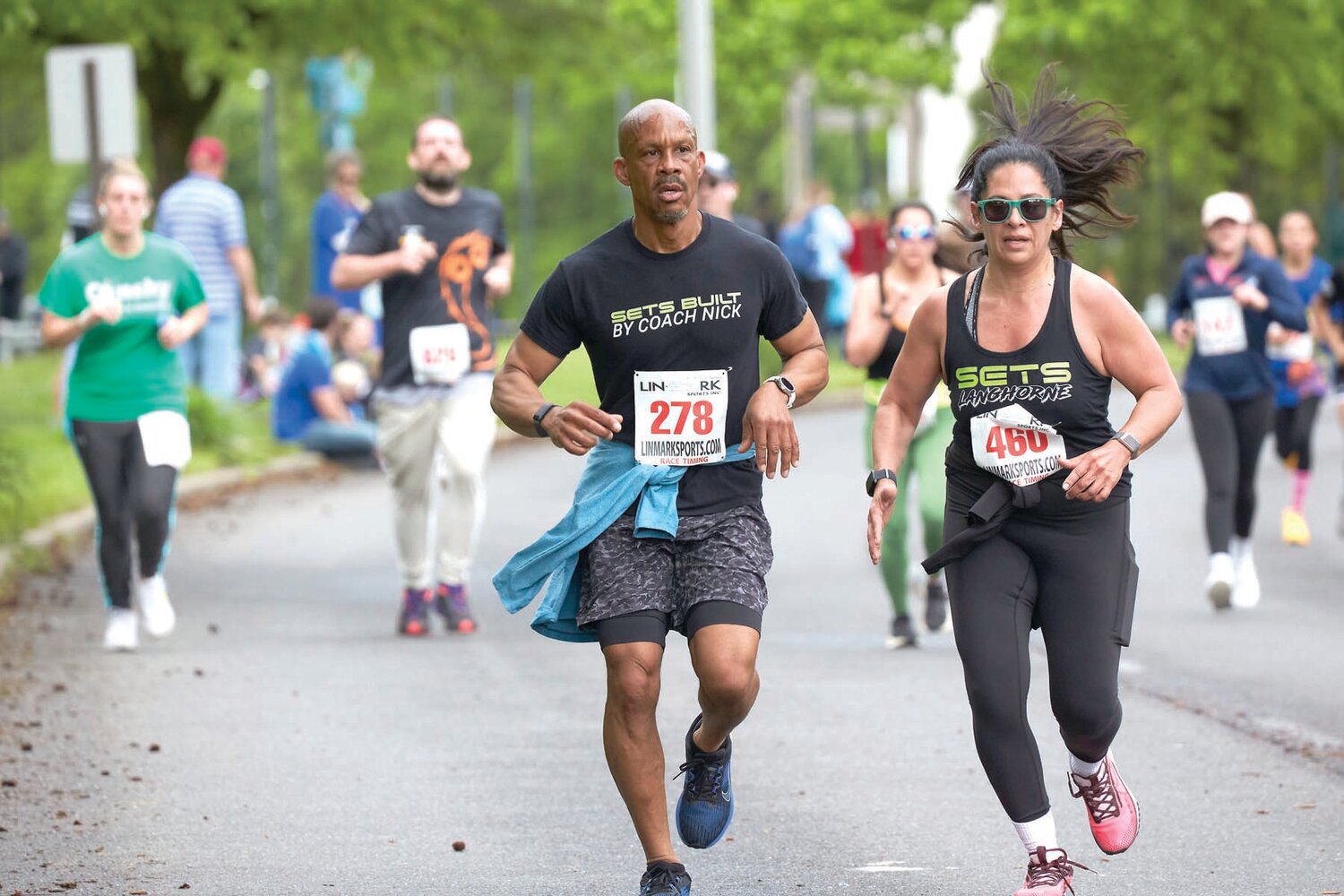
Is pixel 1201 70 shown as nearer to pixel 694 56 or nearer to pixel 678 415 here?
pixel 694 56

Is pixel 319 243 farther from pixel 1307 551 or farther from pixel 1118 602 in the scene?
pixel 1118 602

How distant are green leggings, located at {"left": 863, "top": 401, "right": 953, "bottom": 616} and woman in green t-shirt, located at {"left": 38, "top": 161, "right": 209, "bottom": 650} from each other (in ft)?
9.55

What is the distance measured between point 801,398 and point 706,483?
1.09 feet

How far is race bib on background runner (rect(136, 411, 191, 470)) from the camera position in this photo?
415 inches

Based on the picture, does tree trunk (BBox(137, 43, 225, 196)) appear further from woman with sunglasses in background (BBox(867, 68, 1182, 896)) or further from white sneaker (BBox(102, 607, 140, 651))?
woman with sunglasses in background (BBox(867, 68, 1182, 896))

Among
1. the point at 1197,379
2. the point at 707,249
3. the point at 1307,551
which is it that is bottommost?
the point at 1307,551

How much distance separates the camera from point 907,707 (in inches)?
362

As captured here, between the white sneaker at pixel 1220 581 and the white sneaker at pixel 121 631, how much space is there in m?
4.89

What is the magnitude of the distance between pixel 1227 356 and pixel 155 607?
501 centimetres

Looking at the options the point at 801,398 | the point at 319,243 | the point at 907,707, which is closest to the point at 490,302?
the point at 907,707

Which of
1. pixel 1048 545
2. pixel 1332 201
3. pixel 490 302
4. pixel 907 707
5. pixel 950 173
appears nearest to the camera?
pixel 1048 545

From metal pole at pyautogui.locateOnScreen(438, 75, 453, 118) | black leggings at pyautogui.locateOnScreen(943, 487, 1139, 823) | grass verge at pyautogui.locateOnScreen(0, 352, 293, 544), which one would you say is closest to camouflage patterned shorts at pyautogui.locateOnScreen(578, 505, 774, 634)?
black leggings at pyautogui.locateOnScreen(943, 487, 1139, 823)

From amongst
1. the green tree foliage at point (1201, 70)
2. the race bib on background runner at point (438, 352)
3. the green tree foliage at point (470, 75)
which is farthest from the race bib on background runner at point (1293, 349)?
the green tree foliage at point (1201, 70)

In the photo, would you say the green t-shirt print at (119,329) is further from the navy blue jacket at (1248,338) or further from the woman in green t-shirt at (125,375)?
the navy blue jacket at (1248,338)
